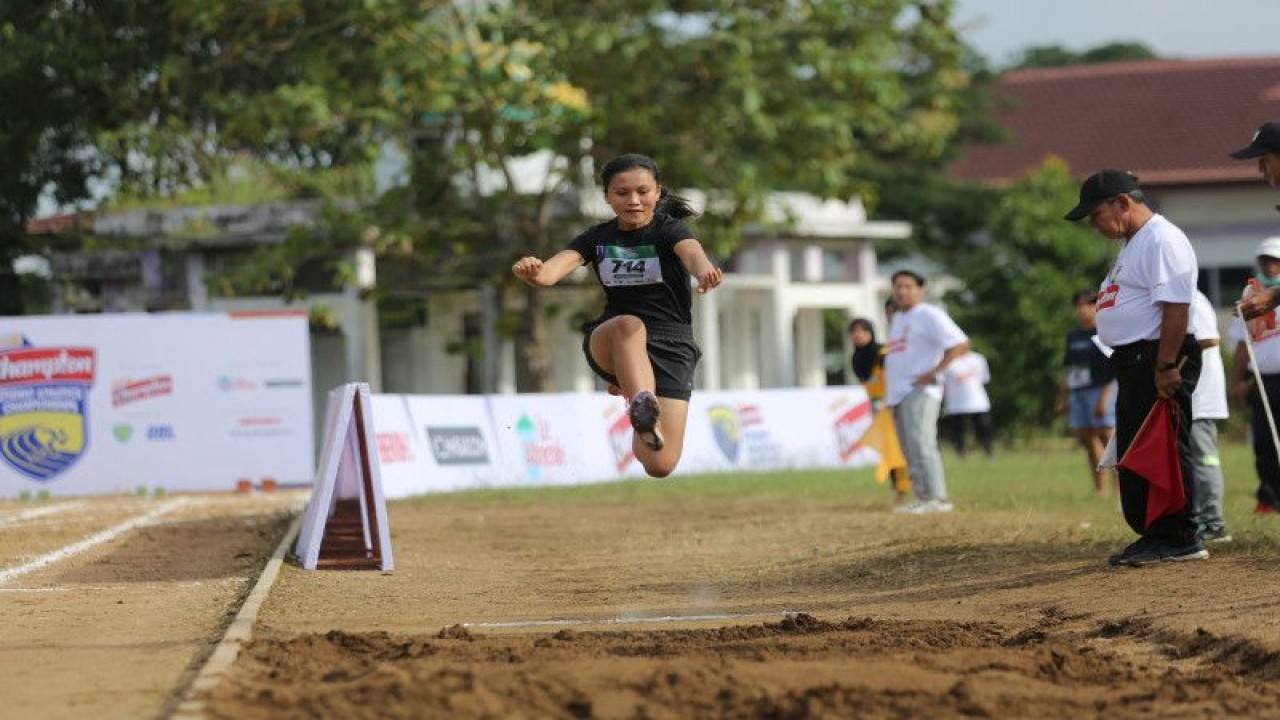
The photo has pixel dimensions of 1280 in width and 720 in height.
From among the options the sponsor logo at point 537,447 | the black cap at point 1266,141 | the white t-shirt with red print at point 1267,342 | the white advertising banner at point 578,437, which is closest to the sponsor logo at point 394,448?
the white advertising banner at point 578,437

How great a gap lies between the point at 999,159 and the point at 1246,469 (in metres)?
38.1

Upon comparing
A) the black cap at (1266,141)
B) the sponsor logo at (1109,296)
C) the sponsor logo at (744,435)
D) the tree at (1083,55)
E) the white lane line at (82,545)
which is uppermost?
the tree at (1083,55)

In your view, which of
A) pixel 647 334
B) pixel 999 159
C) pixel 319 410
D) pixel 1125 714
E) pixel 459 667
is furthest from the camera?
pixel 999 159

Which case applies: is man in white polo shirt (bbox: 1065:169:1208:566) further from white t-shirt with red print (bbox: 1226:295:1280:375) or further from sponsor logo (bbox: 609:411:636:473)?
sponsor logo (bbox: 609:411:636:473)

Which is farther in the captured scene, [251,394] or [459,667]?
[251,394]

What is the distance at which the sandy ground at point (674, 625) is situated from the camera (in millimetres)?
7012

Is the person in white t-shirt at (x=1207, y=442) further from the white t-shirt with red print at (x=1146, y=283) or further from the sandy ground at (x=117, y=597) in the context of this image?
the sandy ground at (x=117, y=597)

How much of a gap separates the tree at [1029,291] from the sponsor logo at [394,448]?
18686 mm

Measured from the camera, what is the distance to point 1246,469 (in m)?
24.7

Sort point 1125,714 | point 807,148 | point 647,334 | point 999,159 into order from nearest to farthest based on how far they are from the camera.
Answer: point 1125,714 < point 647,334 < point 807,148 < point 999,159

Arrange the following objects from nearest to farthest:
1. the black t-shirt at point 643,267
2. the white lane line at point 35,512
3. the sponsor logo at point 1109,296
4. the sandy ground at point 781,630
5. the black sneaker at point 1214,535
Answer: the sandy ground at point 781,630 → the black t-shirt at point 643,267 → the sponsor logo at point 1109,296 → the black sneaker at point 1214,535 → the white lane line at point 35,512

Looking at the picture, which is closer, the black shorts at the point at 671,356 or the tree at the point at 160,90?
the black shorts at the point at 671,356

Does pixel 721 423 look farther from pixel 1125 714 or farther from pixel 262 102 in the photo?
pixel 1125 714

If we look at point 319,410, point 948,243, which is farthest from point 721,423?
point 948,243
